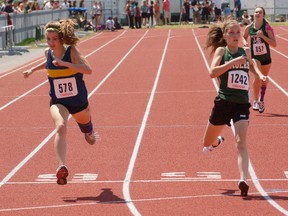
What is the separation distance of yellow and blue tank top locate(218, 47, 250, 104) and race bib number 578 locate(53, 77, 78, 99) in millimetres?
1508

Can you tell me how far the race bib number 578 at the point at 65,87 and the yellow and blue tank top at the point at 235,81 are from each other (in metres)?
1.51

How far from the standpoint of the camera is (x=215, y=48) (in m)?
9.09

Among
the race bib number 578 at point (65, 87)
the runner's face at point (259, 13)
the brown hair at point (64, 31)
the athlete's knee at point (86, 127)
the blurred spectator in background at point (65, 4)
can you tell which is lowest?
the athlete's knee at point (86, 127)

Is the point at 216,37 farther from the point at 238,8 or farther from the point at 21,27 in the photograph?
the point at 238,8

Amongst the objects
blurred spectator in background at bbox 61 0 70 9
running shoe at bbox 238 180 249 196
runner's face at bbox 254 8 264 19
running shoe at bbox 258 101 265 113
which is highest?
runner's face at bbox 254 8 264 19

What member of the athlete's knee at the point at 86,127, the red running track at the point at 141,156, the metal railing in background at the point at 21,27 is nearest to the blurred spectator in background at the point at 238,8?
the metal railing in background at the point at 21,27

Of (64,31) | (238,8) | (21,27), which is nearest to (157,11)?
(238,8)

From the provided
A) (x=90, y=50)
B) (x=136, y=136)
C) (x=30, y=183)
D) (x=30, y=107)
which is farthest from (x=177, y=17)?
(x=30, y=183)

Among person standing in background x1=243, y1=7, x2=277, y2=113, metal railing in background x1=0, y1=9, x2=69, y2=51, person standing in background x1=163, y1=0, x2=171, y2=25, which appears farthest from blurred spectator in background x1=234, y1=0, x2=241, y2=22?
person standing in background x1=243, y1=7, x2=277, y2=113

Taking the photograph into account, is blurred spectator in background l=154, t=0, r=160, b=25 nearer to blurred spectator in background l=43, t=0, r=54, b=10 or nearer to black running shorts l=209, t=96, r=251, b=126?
blurred spectator in background l=43, t=0, r=54, b=10

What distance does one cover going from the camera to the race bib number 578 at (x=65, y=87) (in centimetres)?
905

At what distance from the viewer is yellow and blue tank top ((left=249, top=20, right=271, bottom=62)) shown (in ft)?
47.7

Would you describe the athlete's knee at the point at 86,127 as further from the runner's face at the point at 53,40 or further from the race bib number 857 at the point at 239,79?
the race bib number 857 at the point at 239,79

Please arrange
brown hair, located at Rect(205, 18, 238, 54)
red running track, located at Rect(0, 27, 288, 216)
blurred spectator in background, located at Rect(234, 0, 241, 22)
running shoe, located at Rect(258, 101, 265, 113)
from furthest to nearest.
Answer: blurred spectator in background, located at Rect(234, 0, 241, 22), running shoe, located at Rect(258, 101, 265, 113), brown hair, located at Rect(205, 18, 238, 54), red running track, located at Rect(0, 27, 288, 216)
